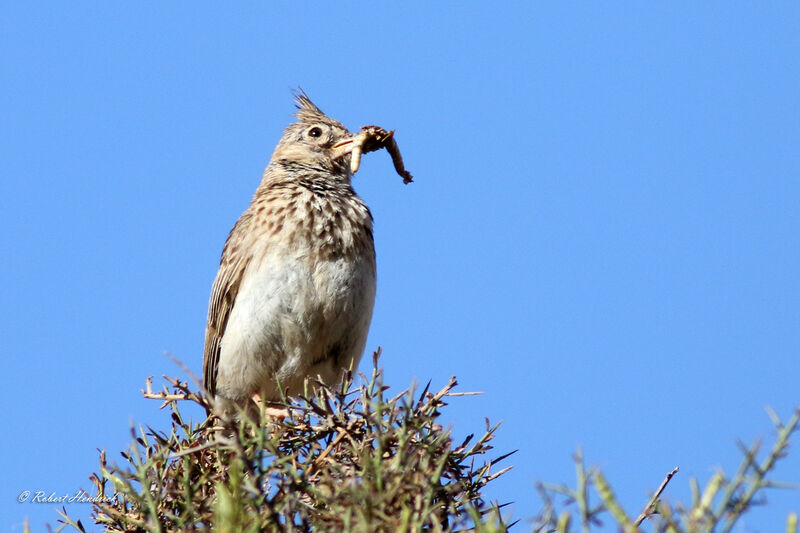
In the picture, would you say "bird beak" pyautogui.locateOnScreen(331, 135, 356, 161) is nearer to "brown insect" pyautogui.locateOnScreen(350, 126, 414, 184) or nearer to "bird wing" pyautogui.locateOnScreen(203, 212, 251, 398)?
"brown insect" pyautogui.locateOnScreen(350, 126, 414, 184)

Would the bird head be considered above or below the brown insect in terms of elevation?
above

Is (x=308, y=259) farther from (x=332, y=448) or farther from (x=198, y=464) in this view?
(x=332, y=448)

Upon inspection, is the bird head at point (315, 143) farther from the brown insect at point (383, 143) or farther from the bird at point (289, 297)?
the bird at point (289, 297)

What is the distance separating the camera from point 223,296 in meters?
6.80

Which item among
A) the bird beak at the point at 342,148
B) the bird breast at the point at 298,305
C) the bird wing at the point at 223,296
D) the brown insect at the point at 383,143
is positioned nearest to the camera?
the bird breast at the point at 298,305

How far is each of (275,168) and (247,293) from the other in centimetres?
163

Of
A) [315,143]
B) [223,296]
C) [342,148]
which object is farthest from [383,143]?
[223,296]

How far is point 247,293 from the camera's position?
6.44 metres

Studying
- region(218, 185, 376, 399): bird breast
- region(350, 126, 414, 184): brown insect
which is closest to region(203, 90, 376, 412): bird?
region(218, 185, 376, 399): bird breast

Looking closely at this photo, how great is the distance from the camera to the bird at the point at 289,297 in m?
6.27

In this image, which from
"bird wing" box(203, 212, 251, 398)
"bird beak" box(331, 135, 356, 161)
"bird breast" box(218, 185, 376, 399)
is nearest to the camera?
"bird breast" box(218, 185, 376, 399)

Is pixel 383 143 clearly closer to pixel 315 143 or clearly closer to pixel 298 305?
pixel 315 143

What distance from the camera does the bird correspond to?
6273 mm

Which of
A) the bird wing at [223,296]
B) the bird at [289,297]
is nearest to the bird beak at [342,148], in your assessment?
the bird at [289,297]
